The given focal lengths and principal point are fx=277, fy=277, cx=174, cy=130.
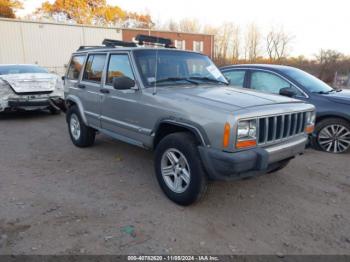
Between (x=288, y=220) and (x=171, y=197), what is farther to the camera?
(x=171, y=197)

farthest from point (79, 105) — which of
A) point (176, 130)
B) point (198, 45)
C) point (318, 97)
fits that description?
point (198, 45)

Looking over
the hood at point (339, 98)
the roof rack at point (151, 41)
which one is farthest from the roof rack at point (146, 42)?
the hood at point (339, 98)

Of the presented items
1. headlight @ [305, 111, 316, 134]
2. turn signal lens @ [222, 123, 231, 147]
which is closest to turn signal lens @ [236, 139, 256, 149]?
turn signal lens @ [222, 123, 231, 147]

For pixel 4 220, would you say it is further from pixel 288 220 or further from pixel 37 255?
pixel 288 220

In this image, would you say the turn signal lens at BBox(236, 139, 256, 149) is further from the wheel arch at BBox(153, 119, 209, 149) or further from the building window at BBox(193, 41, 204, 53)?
the building window at BBox(193, 41, 204, 53)

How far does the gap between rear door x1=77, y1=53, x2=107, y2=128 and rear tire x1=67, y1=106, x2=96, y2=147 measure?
1.18ft

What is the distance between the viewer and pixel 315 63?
2356 centimetres

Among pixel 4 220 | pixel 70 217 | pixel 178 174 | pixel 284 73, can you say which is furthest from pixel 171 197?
pixel 284 73

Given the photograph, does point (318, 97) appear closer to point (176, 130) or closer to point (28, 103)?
point (176, 130)

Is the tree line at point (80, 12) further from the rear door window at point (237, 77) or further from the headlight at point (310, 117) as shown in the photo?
the headlight at point (310, 117)

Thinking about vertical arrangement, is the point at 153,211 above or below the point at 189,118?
below

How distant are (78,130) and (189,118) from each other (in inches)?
132

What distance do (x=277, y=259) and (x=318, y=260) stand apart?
369 millimetres

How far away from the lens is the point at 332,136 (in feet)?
17.7
